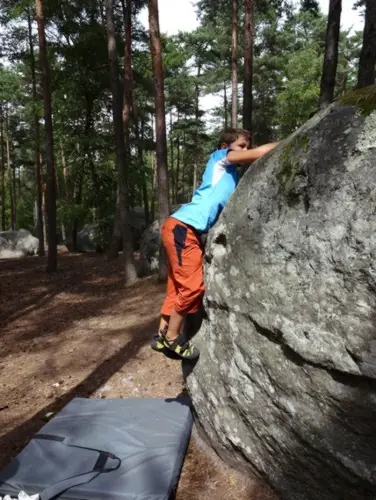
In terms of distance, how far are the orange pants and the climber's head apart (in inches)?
31.3

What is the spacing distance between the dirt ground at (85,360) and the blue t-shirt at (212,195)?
6.89 feet

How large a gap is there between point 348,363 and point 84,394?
151 inches

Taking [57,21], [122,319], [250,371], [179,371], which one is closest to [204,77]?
[57,21]

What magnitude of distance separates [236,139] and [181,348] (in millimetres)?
1863

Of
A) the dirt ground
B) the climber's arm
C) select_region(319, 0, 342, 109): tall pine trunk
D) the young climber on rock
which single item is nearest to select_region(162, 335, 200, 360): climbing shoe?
the young climber on rock

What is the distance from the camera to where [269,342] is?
2.79 meters

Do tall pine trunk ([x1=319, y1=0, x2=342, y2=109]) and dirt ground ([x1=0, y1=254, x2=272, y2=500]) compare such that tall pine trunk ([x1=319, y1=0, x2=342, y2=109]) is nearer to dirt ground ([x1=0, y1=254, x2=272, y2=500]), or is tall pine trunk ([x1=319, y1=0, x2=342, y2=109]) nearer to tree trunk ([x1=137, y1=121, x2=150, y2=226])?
dirt ground ([x1=0, y1=254, x2=272, y2=500])

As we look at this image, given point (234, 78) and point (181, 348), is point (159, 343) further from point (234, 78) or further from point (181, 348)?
point (234, 78)

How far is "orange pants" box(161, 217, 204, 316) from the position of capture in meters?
3.33

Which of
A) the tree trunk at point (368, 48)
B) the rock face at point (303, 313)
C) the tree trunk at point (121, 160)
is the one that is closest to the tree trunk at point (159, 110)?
the tree trunk at point (121, 160)

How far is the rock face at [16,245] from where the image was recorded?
20688 mm

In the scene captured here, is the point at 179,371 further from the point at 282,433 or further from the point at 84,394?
the point at 282,433

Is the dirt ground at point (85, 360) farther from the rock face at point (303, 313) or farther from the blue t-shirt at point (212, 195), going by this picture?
the blue t-shirt at point (212, 195)

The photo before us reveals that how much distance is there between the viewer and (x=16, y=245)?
68.7ft
